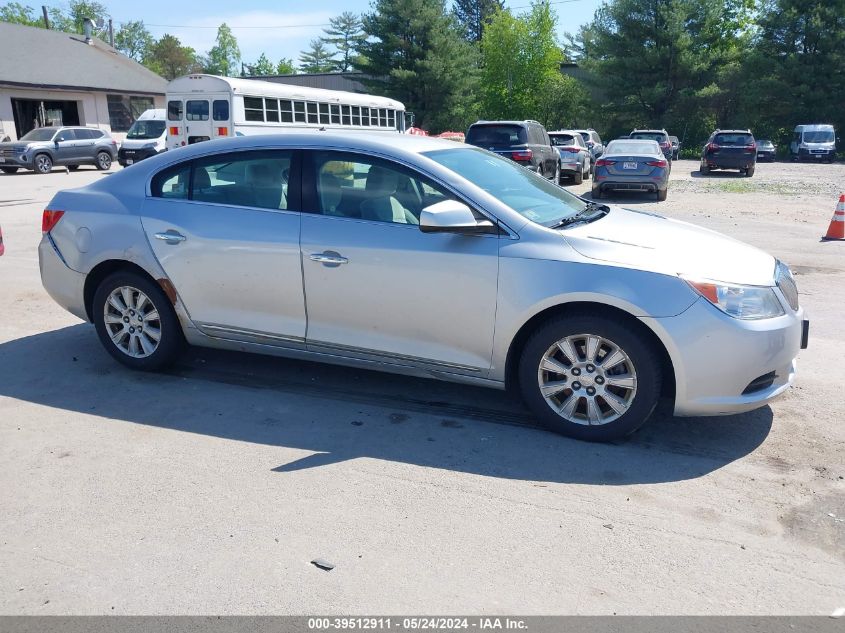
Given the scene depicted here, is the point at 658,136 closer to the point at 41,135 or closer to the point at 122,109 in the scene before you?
the point at 41,135

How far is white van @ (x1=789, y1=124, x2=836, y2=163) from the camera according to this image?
1608 inches

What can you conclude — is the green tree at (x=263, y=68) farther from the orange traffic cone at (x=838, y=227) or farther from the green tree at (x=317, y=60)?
the orange traffic cone at (x=838, y=227)

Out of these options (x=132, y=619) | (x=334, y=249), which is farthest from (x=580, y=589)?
(x=334, y=249)

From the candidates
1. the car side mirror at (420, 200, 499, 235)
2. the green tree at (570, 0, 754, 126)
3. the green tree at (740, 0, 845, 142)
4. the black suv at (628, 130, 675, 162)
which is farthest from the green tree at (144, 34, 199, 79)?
the car side mirror at (420, 200, 499, 235)

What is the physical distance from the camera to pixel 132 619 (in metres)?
2.79

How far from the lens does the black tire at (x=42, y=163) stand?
88.7 ft

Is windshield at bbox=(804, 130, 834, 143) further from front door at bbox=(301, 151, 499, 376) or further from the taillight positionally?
the taillight

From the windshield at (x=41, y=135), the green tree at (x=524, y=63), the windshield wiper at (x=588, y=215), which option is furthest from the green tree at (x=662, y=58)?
the windshield wiper at (x=588, y=215)

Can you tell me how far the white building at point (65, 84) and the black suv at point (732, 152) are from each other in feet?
101

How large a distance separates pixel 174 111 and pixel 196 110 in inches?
33.2

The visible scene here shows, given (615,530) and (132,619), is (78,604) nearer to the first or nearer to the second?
(132,619)

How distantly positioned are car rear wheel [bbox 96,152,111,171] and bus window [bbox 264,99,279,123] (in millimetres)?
10611

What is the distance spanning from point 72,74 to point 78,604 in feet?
139

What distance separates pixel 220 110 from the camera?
806 inches
